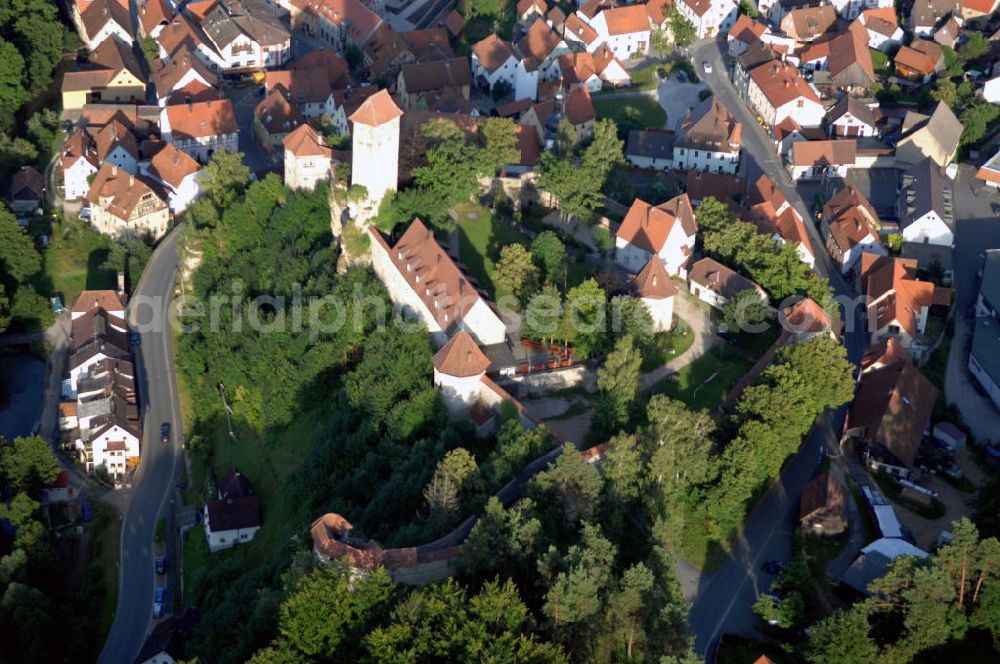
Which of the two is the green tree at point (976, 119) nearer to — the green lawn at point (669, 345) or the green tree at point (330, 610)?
the green lawn at point (669, 345)

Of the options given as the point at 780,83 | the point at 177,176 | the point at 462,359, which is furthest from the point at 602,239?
the point at 177,176

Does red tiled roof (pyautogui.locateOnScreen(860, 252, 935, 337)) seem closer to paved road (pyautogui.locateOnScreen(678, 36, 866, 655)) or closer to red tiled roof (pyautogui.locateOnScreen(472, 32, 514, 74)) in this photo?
paved road (pyautogui.locateOnScreen(678, 36, 866, 655))

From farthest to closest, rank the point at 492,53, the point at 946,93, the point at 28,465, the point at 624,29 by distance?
the point at 624,29, the point at 492,53, the point at 946,93, the point at 28,465

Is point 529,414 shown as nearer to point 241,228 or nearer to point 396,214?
point 396,214

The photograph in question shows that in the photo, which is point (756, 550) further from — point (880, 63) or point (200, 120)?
point (880, 63)

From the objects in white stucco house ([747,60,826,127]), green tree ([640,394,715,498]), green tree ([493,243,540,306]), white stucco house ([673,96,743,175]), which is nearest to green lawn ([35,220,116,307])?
green tree ([493,243,540,306])
